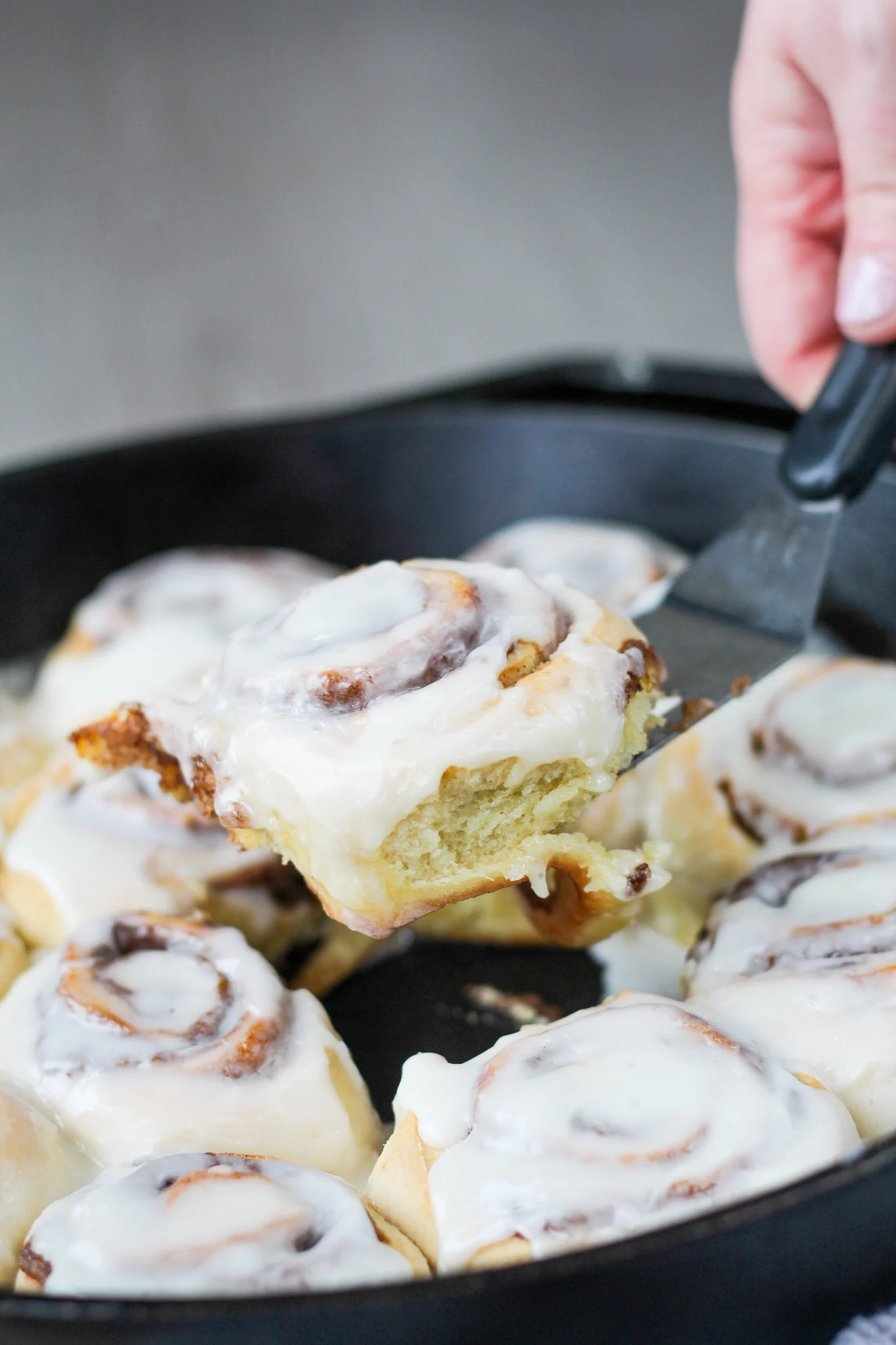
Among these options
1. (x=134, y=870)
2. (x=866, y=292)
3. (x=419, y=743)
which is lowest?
(x=134, y=870)

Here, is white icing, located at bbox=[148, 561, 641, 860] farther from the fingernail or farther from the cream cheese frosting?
the fingernail

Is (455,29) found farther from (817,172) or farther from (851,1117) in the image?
(851,1117)

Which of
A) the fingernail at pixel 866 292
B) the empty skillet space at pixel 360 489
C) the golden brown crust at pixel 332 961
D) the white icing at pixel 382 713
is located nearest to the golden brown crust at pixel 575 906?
the white icing at pixel 382 713

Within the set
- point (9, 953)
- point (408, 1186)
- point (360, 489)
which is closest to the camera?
point (408, 1186)

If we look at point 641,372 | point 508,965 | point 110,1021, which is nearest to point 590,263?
point 641,372

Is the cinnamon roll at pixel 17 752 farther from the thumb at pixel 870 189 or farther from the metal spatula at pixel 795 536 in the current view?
the thumb at pixel 870 189

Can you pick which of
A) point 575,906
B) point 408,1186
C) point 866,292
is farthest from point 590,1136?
point 866,292

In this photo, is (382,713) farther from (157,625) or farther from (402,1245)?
(157,625)

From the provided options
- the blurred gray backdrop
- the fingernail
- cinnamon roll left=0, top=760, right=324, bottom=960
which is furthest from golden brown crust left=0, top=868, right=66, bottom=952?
the blurred gray backdrop
